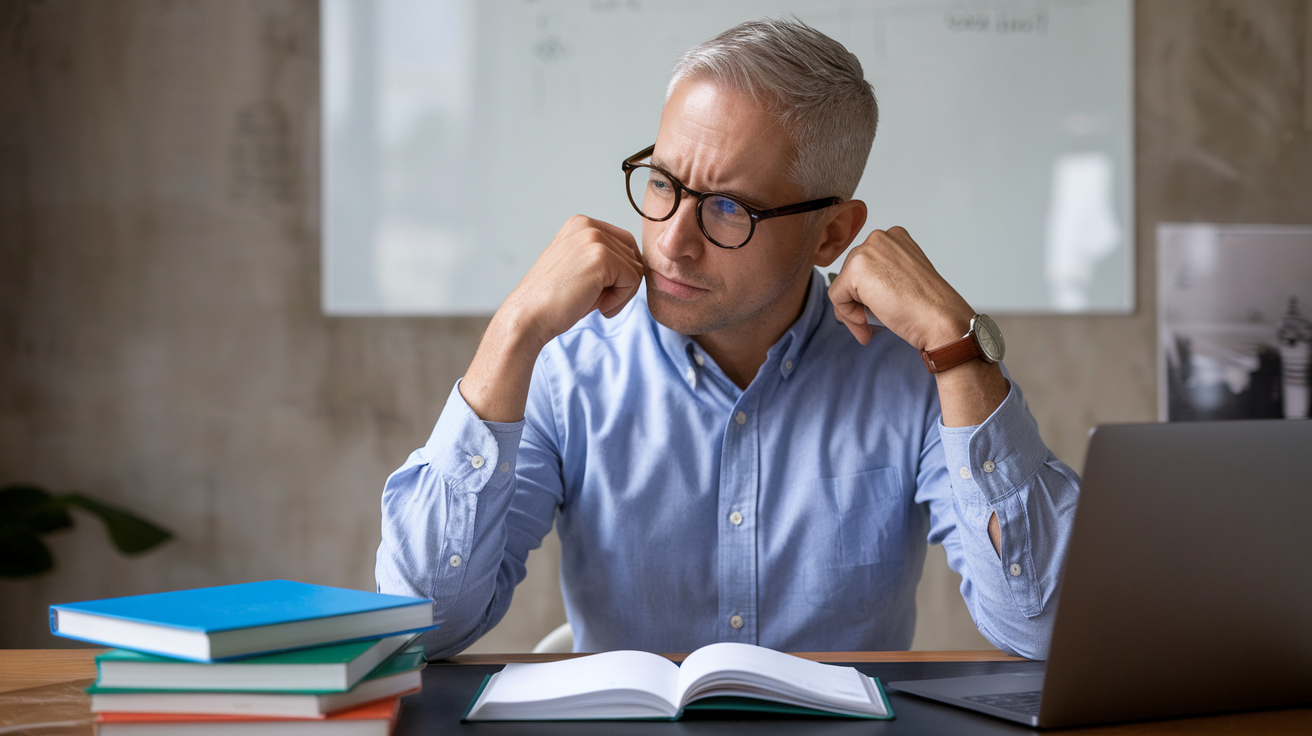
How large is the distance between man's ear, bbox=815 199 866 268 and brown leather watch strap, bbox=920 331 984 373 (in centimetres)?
33

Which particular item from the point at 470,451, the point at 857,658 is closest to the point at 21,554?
the point at 470,451

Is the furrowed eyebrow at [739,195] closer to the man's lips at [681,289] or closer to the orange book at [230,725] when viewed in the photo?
the man's lips at [681,289]

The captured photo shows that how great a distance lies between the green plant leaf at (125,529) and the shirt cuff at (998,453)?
1750 millimetres

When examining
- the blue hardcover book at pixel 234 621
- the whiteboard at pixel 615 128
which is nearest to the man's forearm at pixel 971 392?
the blue hardcover book at pixel 234 621

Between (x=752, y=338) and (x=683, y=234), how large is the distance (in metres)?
0.22

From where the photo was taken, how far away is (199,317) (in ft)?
7.38

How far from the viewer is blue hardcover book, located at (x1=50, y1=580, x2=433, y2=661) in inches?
25.7

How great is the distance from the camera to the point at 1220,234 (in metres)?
2.38

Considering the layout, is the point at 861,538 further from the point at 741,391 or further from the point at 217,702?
the point at 217,702

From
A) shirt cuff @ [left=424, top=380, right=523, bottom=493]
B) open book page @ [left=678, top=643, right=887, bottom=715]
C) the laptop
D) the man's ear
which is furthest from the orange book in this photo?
the man's ear

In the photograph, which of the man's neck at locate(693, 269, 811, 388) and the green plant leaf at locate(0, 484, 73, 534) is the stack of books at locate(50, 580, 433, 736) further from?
the green plant leaf at locate(0, 484, 73, 534)

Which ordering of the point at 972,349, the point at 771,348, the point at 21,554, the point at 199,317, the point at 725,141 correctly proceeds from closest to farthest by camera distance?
the point at 972,349, the point at 725,141, the point at 771,348, the point at 21,554, the point at 199,317

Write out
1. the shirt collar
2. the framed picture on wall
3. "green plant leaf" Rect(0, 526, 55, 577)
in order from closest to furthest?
the shirt collar, "green plant leaf" Rect(0, 526, 55, 577), the framed picture on wall

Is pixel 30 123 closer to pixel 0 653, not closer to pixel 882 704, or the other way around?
pixel 0 653
